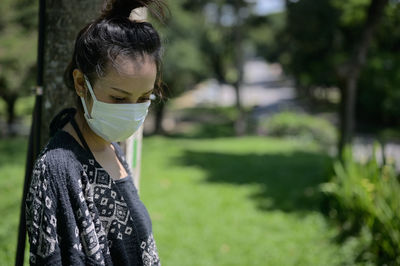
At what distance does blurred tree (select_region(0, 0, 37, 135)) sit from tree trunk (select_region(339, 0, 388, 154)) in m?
8.61

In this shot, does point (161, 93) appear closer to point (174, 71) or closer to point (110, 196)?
point (110, 196)

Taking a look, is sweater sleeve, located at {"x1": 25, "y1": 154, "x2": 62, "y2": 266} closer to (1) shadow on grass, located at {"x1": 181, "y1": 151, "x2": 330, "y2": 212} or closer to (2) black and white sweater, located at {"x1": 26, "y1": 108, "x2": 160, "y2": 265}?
(2) black and white sweater, located at {"x1": 26, "y1": 108, "x2": 160, "y2": 265}

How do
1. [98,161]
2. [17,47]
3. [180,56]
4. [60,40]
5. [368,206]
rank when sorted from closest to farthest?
[98,161] → [60,40] → [368,206] → [17,47] → [180,56]

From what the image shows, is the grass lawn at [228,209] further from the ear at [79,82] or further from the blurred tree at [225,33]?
the blurred tree at [225,33]

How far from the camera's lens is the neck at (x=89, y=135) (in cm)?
141

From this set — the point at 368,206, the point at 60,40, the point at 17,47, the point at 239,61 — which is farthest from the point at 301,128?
the point at 60,40

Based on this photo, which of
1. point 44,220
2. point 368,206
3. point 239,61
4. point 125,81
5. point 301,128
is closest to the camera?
point 44,220

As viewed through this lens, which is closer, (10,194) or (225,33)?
(10,194)

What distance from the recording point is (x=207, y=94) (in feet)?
124

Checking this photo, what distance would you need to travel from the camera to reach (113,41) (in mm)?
1289

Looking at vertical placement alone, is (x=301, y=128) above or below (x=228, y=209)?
below

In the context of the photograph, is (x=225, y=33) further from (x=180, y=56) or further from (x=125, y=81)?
(x=125, y=81)

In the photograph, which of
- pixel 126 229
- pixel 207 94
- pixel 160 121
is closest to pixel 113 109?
pixel 126 229

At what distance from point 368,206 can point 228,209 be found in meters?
2.30
